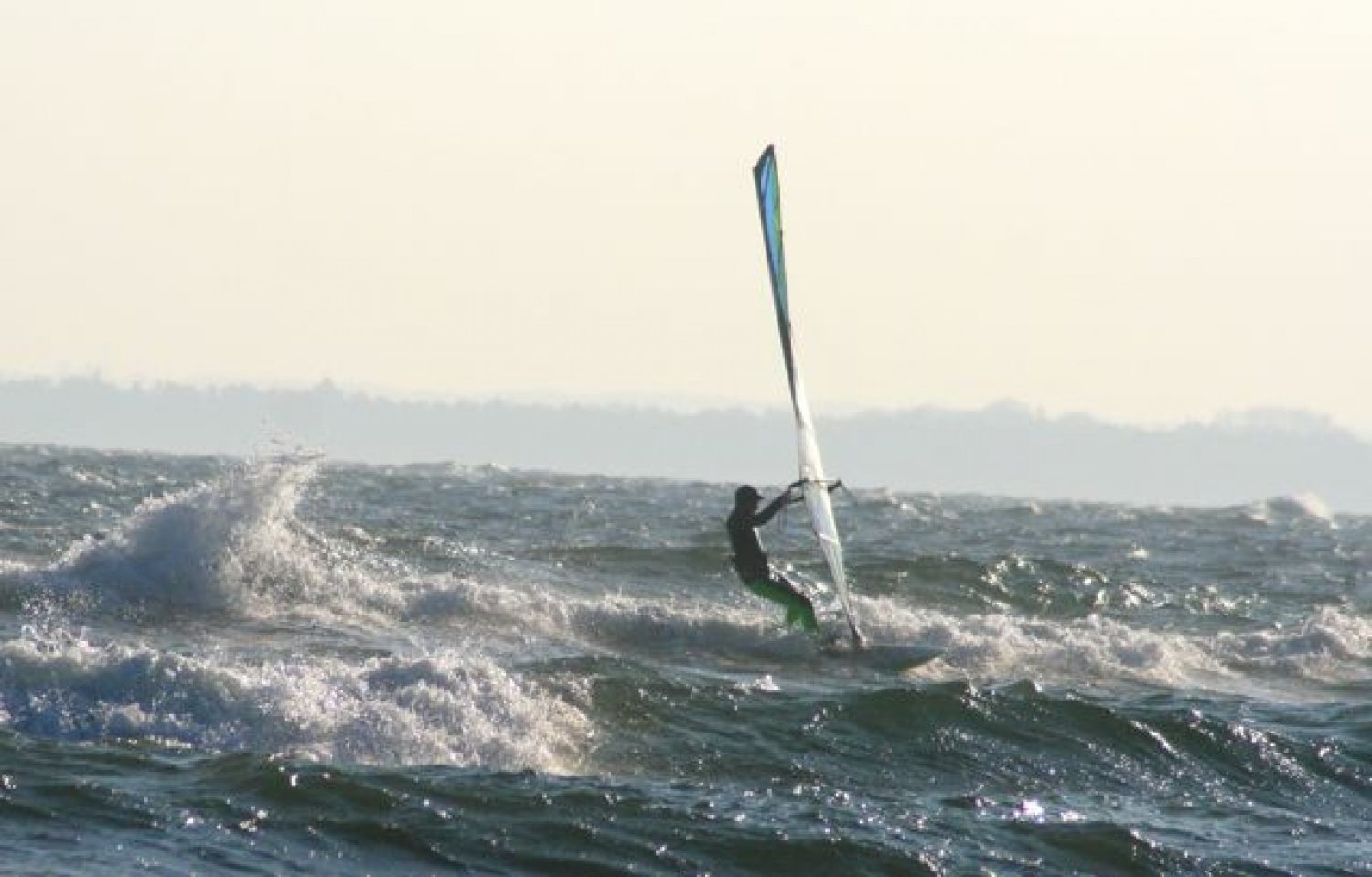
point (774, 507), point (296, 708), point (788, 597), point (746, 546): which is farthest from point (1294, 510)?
point (296, 708)

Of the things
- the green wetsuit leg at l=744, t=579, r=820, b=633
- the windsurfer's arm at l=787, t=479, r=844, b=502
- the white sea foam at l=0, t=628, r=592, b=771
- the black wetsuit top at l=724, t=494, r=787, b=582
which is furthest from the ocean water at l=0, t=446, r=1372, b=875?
the windsurfer's arm at l=787, t=479, r=844, b=502

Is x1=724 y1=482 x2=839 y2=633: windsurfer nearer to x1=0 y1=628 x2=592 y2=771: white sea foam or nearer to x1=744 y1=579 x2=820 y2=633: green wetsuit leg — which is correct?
x1=744 y1=579 x2=820 y2=633: green wetsuit leg

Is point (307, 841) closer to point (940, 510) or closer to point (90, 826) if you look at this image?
point (90, 826)

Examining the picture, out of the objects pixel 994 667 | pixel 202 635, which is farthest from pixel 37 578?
pixel 994 667

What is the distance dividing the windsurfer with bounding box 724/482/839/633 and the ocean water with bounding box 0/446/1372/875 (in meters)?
0.55

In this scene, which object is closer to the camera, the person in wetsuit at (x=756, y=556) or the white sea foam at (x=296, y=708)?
the white sea foam at (x=296, y=708)

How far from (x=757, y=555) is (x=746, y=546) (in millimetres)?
141

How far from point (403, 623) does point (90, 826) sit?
8304 mm

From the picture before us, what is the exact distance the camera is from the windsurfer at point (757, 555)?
48.5ft

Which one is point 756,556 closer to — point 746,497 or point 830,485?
point 746,497

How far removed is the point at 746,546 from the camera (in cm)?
1573

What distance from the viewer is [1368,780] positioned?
14547 mm

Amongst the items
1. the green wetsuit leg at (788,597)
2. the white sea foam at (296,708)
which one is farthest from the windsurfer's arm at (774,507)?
the white sea foam at (296,708)

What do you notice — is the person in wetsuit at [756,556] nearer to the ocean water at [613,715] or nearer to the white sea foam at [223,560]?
the ocean water at [613,715]
